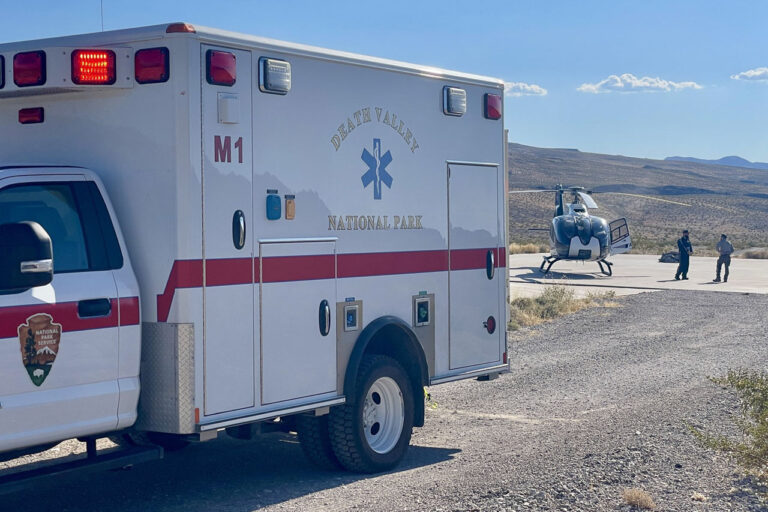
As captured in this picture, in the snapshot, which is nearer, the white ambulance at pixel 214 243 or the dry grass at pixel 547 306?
the white ambulance at pixel 214 243

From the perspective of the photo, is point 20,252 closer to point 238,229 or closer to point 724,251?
point 238,229

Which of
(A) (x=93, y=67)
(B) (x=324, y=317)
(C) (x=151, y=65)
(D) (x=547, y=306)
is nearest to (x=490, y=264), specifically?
(B) (x=324, y=317)

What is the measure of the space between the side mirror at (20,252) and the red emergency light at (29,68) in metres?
1.24

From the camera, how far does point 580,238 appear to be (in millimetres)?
35875

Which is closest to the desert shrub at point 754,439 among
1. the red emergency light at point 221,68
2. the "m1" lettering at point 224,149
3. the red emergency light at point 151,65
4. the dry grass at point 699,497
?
the dry grass at point 699,497

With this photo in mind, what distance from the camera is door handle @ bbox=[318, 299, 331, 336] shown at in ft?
24.0

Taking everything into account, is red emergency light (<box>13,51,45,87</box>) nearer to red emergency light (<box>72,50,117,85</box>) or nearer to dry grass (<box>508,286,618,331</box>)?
red emergency light (<box>72,50,117,85</box>)

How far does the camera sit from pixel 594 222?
36.4m

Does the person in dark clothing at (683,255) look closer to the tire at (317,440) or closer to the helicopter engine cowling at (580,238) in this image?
the helicopter engine cowling at (580,238)

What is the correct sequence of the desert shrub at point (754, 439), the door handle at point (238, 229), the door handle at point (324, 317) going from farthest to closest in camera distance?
1. the door handle at point (324, 317)
2. the desert shrub at point (754, 439)
3. the door handle at point (238, 229)

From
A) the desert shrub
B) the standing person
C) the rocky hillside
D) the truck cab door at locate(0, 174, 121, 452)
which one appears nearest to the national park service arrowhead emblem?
the truck cab door at locate(0, 174, 121, 452)

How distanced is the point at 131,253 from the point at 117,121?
0.85 meters

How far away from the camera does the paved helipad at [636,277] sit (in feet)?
98.1

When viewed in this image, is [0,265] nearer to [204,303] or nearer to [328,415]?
[204,303]
